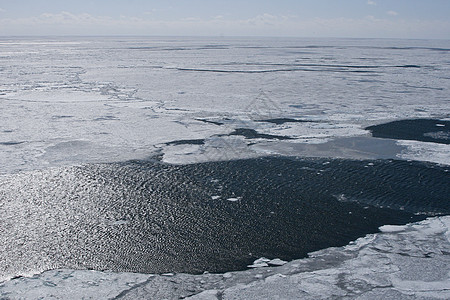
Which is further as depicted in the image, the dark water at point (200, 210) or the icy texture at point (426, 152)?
the icy texture at point (426, 152)

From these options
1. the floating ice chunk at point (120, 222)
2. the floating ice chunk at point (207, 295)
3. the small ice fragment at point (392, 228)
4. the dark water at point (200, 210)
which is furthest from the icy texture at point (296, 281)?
the floating ice chunk at point (120, 222)

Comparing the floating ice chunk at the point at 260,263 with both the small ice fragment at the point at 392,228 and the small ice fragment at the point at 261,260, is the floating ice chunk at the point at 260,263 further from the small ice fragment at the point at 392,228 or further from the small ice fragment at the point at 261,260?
the small ice fragment at the point at 392,228

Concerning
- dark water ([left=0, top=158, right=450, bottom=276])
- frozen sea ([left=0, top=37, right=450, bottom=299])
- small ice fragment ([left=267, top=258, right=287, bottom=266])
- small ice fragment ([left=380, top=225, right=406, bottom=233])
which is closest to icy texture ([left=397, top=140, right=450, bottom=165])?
frozen sea ([left=0, top=37, right=450, bottom=299])

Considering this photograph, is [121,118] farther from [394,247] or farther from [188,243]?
[394,247]

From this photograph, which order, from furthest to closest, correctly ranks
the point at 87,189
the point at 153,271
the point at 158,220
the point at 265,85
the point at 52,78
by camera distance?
the point at 52,78 < the point at 265,85 < the point at 87,189 < the point at 158,220 < the point at 153,271

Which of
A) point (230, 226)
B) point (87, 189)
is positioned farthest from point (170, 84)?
point (230, 226)

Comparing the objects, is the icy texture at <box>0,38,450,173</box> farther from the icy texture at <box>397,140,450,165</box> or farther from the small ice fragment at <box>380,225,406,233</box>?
the small ice fragment at <box>380,225,406,233</box>
